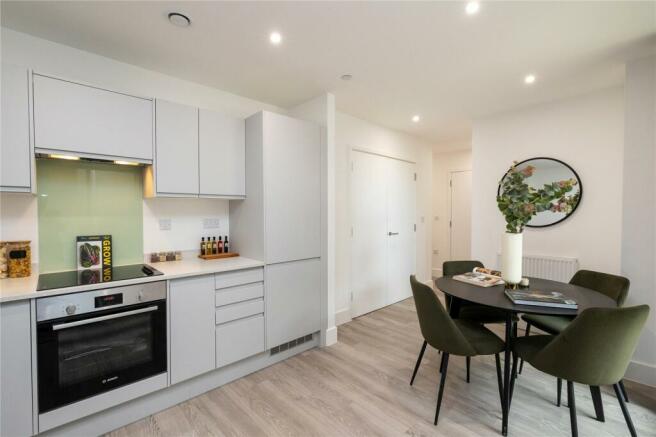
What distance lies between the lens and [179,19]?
178cm

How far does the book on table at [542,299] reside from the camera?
1704mm

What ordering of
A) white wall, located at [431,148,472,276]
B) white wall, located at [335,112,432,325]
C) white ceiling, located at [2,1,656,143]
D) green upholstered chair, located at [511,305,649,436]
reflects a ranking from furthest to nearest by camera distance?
white wall, located at [431,148,472,276], white wall, located at [335,112,432,325], white ceiling, located at [2,1,656,143], green upholstered chair, located at [511,305,649,436]

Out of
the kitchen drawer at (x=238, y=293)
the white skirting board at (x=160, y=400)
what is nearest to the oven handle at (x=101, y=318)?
the kitchen drawer at (x=238, y=293)

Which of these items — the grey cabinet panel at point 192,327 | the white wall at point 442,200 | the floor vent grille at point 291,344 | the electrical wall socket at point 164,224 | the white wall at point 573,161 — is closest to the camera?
the grey cabinet panel at point 192,327

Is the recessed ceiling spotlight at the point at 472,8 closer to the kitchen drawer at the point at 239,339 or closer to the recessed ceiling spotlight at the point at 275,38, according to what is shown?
the recessed ceiling spotlight at the point at 275,38

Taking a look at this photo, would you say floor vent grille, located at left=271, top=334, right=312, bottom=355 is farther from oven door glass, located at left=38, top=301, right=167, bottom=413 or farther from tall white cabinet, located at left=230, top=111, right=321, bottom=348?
oven door glass, located at left=38, top=301, right=167, bottom=413

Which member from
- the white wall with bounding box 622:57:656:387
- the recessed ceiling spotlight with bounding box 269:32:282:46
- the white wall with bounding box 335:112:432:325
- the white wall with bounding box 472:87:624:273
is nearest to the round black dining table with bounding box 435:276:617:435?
the white wall with bounding box 622:57:656:387

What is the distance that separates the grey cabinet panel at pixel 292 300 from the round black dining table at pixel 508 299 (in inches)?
Result: 47.9

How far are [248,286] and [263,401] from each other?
848mm

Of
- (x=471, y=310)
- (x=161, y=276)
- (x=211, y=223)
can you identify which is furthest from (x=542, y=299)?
(x=211, y=223)

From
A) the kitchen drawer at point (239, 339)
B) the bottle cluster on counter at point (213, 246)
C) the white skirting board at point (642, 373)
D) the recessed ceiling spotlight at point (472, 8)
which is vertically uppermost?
the recessed ceiling spotlight at point (472, 8)

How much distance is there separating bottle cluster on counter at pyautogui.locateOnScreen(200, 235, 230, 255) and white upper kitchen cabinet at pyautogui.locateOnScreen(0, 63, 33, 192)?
4.11 feet

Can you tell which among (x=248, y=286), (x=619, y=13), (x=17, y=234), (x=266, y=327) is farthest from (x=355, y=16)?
(x=17, y=234)

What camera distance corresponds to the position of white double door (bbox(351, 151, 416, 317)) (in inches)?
146
